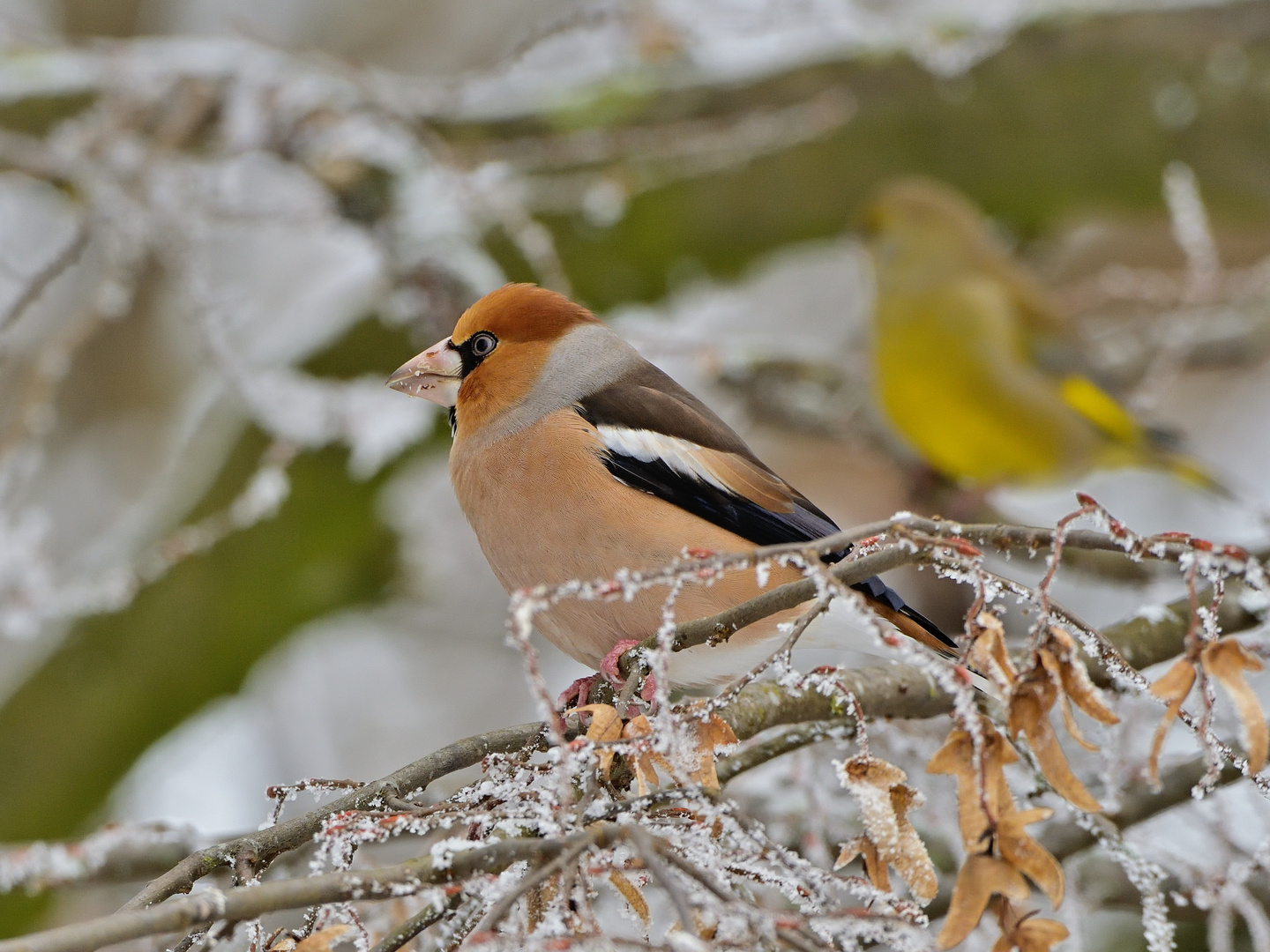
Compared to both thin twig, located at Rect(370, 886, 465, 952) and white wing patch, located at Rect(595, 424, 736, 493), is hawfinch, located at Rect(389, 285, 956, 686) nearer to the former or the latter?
white wing patch, located at Rect(595, 424, 736, 493)

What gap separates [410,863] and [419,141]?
296 cm

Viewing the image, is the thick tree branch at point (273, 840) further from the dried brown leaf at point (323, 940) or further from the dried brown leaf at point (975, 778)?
the dried brown leaf at point (975, 778)

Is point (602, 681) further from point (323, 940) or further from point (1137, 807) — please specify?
point (1137, 807)

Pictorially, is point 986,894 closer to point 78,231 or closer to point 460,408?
point 460,408

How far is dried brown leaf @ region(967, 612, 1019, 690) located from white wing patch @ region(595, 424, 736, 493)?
4.54 ft

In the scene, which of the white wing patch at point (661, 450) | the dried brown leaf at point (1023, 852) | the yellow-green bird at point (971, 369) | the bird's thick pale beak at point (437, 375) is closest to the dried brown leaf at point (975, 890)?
the dried brown leaf at point (1023, 852)

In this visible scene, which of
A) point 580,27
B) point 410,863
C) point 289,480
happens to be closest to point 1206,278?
point 580,27

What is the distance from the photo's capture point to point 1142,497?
856 cm

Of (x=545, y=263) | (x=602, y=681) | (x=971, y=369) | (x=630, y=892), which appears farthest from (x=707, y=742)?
(x=971, y=369)

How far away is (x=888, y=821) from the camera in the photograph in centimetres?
176

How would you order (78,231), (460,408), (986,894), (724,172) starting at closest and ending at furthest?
(986,894)
(460,408)
(78,231)
(724,172)

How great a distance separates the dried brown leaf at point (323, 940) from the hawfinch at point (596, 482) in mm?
1006

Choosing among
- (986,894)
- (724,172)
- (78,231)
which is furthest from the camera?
(724,172)

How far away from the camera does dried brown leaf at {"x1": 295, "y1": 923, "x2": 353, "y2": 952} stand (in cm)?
168
